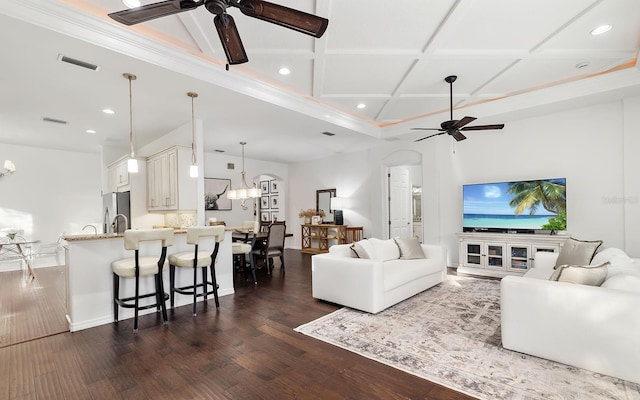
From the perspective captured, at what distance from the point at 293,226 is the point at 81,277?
6698 mm

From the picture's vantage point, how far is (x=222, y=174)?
829 centimetres

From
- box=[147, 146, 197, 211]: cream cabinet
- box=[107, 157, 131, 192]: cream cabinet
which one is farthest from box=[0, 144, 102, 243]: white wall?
box=[147, 146, 197, 211]: cream cabinet

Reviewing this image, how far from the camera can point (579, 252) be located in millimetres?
3354

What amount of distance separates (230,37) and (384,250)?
338 centimetres

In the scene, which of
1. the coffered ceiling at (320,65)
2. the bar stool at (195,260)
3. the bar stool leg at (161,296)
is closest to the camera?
the coffered ceiling at (320,65)

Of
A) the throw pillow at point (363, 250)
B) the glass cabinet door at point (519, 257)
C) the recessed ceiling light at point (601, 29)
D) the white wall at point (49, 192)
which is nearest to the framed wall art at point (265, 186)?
the white wall at point (49, 192)

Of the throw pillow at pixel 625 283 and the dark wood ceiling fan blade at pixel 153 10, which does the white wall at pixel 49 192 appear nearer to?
the dark wood ceiling fan blade at pixel 153 10

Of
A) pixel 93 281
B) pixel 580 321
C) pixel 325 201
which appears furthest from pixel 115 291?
pixel 325 201

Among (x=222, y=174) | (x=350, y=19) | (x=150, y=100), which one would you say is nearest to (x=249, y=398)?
(x=350, y=19)

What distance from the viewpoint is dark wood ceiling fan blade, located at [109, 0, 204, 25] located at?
1.83 meters

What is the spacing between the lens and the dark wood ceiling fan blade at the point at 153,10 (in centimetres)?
183

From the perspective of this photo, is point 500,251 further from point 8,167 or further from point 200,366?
point 8,167

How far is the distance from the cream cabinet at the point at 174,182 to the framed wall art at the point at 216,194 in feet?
7.72

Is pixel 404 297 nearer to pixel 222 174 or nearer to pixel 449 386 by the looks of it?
pixel 449 386
